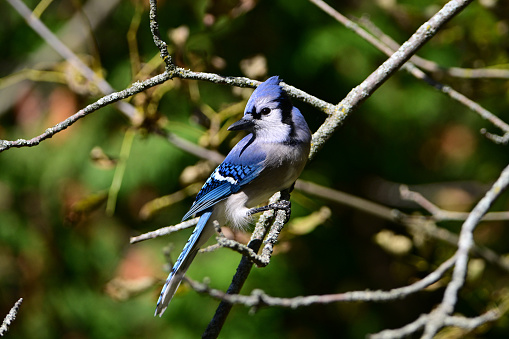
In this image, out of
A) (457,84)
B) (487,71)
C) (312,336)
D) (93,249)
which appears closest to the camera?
(487,71)

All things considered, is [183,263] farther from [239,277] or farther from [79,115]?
[79,115]

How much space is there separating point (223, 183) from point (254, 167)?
107 mm

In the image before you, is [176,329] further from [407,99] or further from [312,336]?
[407,99]

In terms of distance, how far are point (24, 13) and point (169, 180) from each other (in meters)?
0.79

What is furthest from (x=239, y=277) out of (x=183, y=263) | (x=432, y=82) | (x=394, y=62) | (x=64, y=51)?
(x=64, y=51)

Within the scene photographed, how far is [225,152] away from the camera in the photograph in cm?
202


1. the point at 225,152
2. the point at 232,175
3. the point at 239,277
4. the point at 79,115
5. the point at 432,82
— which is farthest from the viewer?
the point at 225,152

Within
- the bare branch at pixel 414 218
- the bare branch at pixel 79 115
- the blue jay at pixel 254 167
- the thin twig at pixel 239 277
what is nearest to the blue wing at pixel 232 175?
the blue jay at pixel 254 167

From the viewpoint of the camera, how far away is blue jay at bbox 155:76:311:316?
1.37m

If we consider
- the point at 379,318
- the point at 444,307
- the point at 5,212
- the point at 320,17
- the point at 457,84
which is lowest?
the point at 444,307

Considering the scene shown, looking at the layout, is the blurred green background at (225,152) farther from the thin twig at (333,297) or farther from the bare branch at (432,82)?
→ the thin twig at (333,297)

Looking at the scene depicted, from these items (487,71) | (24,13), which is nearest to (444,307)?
(487,71)

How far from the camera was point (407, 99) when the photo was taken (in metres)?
2.12

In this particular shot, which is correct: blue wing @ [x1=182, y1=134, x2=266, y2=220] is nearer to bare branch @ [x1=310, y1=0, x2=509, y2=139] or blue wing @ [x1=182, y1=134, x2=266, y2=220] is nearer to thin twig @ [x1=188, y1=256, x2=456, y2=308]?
bare branch @ [x1=310, y1=0, x2=509, y2=139]
